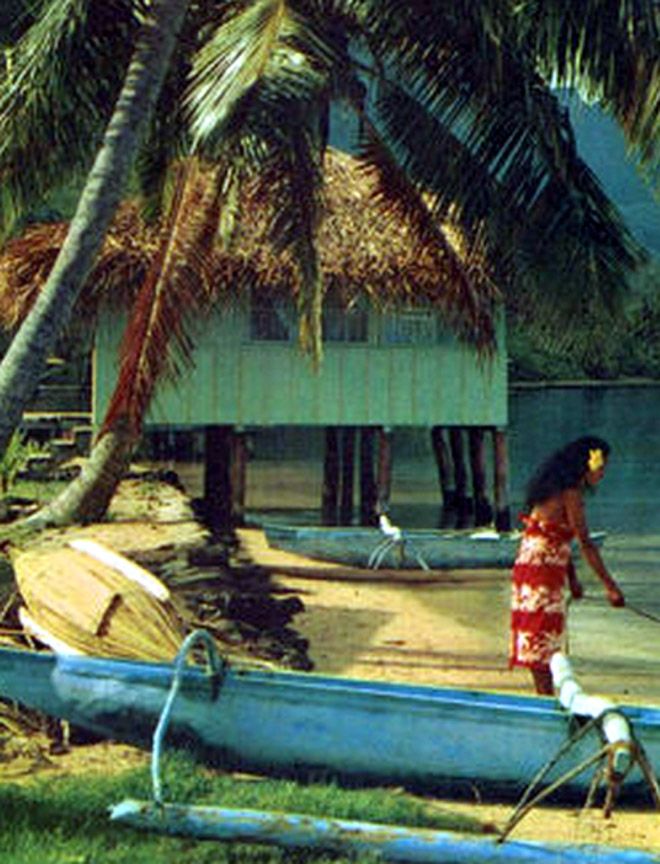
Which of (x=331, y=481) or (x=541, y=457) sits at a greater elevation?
(x=331, y=481)

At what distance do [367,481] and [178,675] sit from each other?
59.4 ft

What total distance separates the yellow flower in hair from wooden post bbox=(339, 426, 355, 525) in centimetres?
1437

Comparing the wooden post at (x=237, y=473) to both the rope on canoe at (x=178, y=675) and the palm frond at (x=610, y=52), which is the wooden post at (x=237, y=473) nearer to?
the palm frond at (x=610, y=52)

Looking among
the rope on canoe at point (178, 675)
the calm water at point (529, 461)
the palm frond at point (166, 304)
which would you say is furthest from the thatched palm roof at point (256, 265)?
the rope on canoe at point (178, 675)

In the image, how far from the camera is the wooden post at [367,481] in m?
24.1

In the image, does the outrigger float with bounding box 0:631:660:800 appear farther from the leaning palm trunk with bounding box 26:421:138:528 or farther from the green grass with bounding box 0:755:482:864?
the leaning palm trunk with bounding box 26:421:138:528

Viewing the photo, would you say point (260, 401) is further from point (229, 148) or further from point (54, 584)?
point (54, 584)

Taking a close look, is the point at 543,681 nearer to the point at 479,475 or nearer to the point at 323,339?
the point at 323,339

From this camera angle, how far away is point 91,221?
9805 millimetres

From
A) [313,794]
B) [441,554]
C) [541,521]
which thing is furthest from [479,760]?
[441,554]

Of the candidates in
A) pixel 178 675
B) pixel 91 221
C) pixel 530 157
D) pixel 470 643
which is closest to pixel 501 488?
pixel 470 643

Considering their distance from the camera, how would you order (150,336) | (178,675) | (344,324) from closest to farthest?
(178,675), (150,336), (344,324)

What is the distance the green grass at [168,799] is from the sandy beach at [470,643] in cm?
58

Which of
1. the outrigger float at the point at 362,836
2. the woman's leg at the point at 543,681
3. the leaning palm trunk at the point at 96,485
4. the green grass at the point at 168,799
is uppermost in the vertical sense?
the leaning palm trunk at the point at 96,485
